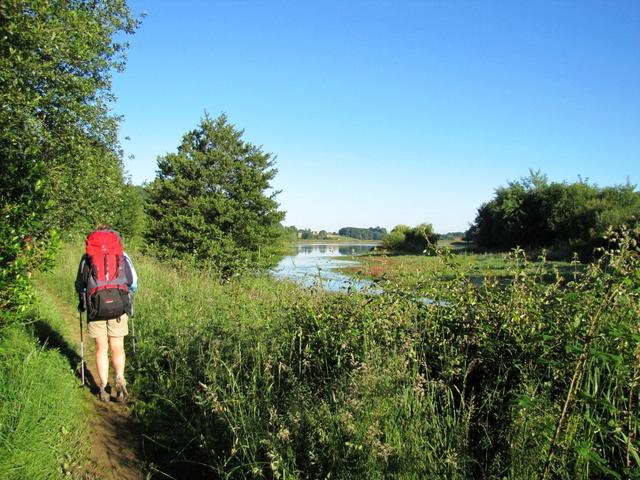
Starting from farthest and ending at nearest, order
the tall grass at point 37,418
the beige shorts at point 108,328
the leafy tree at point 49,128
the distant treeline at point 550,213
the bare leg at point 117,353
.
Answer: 1. the distant treeline at point 550,213
2. the bare leg at point 117,353
3. the beige shorts at point 108,328
4. the leafy tree at point 49,128
5. the tall grass at point 37,418

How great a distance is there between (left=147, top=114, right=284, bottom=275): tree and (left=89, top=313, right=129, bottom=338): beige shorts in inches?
791

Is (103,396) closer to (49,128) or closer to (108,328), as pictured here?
(108,328)

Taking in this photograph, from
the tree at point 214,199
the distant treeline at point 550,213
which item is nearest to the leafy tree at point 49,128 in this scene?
the tree at point 214,199

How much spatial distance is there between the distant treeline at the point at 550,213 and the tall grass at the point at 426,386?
116 ft

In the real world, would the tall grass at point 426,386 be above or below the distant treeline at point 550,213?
below

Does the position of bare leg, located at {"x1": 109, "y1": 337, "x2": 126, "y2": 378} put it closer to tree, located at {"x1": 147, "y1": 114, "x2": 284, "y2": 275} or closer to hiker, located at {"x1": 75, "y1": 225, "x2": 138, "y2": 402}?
hiker, located at {"x1": 75, "y1": 225, "x2": 138, "y2": 402}

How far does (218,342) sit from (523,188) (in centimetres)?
5955

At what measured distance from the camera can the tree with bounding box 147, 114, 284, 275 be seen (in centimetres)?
2756

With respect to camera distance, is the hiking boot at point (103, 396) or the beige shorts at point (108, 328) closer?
the hiking boot at point (103, 396)

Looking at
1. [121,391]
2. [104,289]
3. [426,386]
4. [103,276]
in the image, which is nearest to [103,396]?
[121,391]

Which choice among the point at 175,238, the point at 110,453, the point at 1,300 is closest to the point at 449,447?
the point at 110,453

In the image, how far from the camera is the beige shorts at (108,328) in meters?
5.99

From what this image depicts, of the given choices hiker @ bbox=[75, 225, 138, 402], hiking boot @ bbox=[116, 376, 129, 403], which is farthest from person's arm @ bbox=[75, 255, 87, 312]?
hiking boot @ bbox=[116, 376, 129, 403]

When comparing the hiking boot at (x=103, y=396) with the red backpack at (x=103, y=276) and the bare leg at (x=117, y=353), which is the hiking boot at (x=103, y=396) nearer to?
the bare leg at (x=117, y=353)
